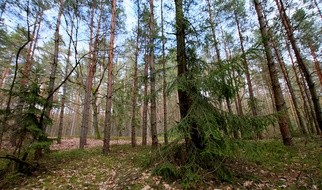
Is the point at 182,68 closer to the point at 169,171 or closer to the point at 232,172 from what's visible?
the point at 169,171

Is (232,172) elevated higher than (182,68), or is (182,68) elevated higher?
(182,68)

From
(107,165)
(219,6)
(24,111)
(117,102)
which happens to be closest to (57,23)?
(24,111)

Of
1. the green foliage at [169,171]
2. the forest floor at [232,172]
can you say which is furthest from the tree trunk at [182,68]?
the forest floor at [232,172]

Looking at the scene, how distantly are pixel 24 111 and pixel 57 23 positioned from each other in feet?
14.5

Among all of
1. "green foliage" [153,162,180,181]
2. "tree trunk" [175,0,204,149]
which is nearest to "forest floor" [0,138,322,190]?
"green foliage" [153,162,180,181]

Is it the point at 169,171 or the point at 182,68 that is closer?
the point at 169,171

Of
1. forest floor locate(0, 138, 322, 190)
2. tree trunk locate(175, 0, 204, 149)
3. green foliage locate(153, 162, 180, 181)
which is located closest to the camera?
forest floor locate(0, 138, 322, 190)

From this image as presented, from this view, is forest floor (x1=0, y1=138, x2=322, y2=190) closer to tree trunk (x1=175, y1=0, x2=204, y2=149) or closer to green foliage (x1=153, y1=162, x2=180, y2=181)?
green foliage (x1=153, y1=162, x2=180, y2=181)

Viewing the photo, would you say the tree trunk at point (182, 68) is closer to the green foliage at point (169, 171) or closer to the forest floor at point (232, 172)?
the green foliage at point (169, 171)

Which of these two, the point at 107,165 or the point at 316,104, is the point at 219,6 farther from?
the point at 107,165

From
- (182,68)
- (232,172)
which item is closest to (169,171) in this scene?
(232,172)

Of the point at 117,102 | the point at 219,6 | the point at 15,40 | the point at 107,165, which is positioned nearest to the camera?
the point at 107,165

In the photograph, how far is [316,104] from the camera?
5125 mm

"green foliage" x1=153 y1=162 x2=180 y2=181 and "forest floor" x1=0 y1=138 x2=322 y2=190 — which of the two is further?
"green foliage" x1=153 y1=162 x2=180 y2=181
